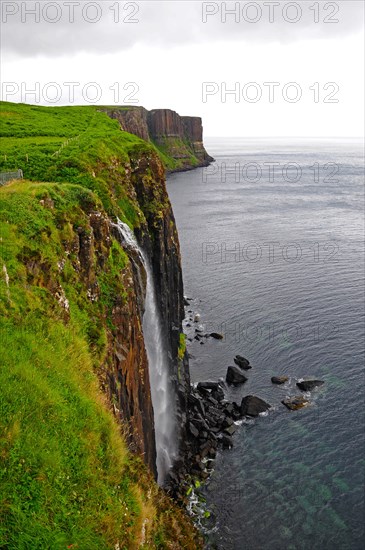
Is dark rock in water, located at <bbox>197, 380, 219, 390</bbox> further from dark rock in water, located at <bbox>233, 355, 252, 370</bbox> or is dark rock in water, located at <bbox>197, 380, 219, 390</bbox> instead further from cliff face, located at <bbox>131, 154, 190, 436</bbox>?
dark rock in water, located at <bbox>233, 355, 252, 370</bbox>

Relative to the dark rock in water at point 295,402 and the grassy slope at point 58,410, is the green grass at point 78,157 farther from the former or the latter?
the dark rock in water at point 295,402

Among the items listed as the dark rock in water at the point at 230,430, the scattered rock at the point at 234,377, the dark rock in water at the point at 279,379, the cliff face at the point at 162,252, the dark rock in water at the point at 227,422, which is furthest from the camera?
the scattered rock at the point at 234,377

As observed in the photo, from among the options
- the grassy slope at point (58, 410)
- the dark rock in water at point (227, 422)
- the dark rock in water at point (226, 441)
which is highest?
the grassy slope at point (58, 410)

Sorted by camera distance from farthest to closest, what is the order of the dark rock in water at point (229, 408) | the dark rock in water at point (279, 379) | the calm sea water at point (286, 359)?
the dark rock in water at point (279, 379) → the dark rock in water at point (229, 408) → the calm sea water at point (286, 359)

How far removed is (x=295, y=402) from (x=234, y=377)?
23.2 feet

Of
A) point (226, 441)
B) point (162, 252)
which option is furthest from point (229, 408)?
point (162, 252)

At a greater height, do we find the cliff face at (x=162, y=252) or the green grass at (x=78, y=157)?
the green grass at (x=78, y=157)

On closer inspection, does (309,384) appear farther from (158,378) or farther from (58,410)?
(58,410)

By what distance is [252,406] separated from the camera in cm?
4147

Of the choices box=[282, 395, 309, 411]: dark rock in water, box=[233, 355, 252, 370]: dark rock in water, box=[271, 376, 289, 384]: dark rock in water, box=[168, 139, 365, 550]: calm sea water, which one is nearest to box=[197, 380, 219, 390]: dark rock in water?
box=[168, 139, 365, 550]: calm sea water

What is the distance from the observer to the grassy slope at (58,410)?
1039cm

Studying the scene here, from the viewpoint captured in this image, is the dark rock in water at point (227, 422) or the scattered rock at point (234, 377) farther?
the scattered rock at point (234, 377)

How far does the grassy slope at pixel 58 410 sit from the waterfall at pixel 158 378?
959 cm

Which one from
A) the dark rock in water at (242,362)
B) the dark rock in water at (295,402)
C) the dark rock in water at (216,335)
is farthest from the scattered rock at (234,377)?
the dark rock in water at (216,335)
